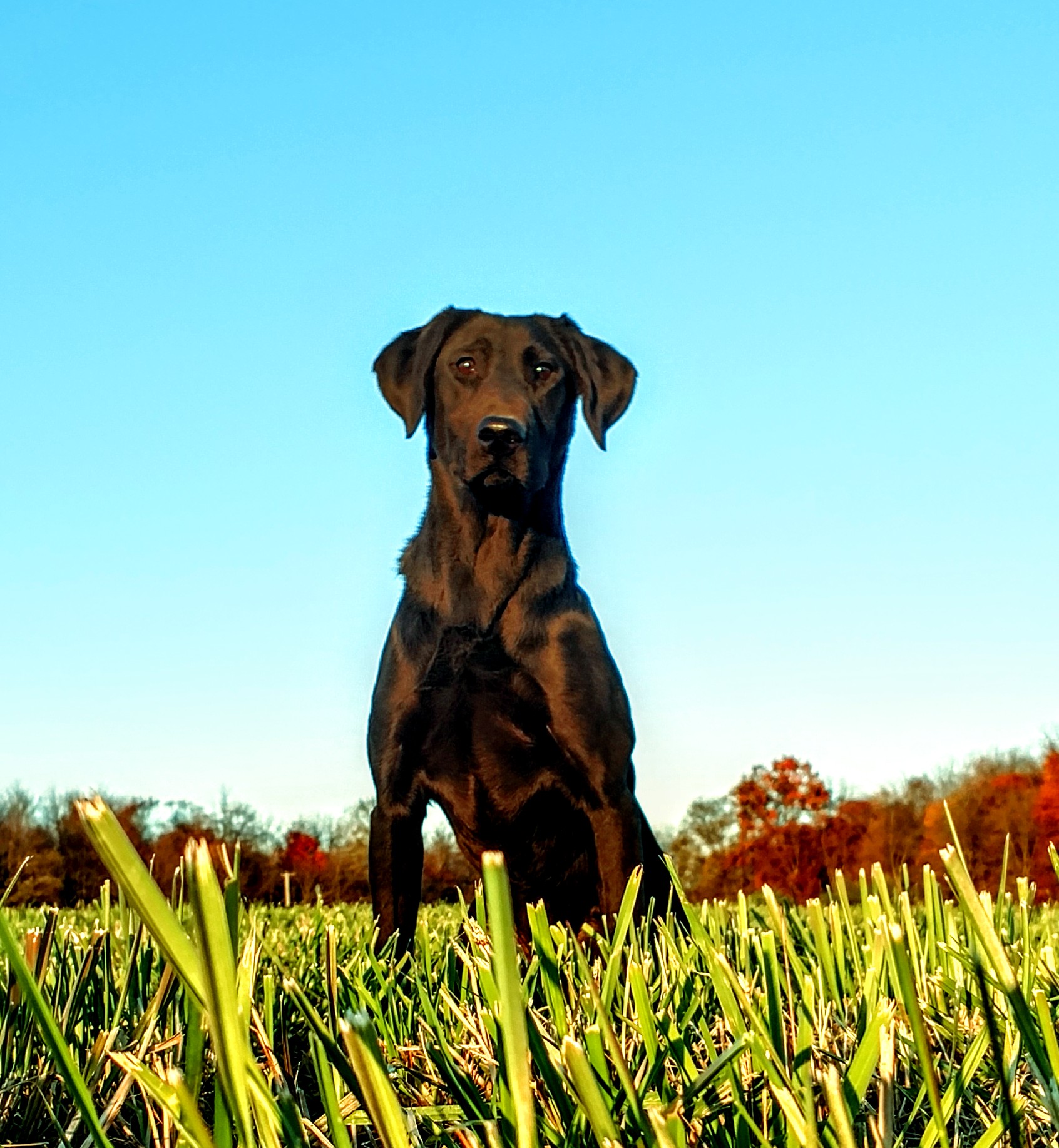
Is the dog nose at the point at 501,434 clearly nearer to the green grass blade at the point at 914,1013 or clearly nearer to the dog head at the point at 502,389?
the dog head at the point at 502,389

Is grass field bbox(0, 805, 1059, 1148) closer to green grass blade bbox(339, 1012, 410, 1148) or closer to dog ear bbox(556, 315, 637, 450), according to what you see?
green grass blade bbox(339, 1012, 410, 1148)

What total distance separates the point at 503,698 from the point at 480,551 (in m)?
0.54

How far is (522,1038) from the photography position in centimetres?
60

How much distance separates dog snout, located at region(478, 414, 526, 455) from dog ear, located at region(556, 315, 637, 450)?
0.57 metres

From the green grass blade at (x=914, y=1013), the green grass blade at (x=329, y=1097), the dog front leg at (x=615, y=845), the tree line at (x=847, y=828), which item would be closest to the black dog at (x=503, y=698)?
the dog front leg at (x=615, y=845)

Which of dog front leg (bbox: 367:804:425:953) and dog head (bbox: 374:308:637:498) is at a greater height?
dog head (bbox: 374:308:637:498)

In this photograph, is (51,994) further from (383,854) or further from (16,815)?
(16,815)

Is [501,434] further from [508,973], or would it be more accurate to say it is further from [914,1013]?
[508,973]

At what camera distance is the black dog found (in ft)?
12.7

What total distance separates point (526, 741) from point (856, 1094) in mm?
3068

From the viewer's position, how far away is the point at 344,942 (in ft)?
10.3

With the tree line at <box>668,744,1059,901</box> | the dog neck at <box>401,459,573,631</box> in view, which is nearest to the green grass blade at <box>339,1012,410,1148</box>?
the dog neck at <box>401,459,573,631</box>

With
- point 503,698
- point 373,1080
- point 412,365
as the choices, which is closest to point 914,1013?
point 373,1080

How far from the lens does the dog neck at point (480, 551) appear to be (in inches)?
160
